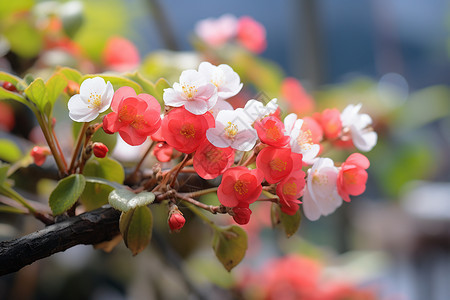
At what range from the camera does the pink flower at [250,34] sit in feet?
2.36

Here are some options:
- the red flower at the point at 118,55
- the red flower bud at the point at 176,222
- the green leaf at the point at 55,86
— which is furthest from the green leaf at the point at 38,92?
the red flower at the point at 118,55

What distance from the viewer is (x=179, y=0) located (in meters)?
2.12

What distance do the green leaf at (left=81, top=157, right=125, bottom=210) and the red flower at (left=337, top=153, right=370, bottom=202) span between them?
14 cm

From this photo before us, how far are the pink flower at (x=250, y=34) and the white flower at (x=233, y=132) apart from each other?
49 centimetres

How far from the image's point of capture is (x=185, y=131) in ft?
0.81

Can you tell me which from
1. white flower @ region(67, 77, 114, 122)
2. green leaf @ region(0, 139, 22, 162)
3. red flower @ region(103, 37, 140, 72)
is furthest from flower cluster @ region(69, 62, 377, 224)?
red flower @ region(103, 37, 140, 72)

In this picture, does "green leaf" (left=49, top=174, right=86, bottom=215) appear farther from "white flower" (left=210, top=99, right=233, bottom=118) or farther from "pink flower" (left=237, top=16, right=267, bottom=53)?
"pink flower" (left=237, top=16, right=267, bottom=53)

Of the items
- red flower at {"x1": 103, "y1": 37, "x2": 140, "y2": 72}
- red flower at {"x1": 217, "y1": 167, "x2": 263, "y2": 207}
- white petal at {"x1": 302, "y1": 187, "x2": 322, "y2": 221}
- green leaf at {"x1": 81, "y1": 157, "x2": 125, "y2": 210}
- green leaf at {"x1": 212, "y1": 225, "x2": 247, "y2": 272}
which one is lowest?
red flower at {"x1": 103, "y1": 37, "x2": 140, "y2": 72}

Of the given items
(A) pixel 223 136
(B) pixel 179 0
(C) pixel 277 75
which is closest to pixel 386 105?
(C) pixel 277 75

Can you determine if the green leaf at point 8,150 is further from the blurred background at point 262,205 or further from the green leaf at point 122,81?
the green leaf at point 122,81

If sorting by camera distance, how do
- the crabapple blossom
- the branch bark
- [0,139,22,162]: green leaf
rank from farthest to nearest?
the crabapple blossom < [0,139,22,162]: green leaf < the branch bark

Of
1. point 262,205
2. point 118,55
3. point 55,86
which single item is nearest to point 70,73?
point 55,86

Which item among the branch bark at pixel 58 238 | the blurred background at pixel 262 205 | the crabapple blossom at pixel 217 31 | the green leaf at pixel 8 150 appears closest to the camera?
the branch bark at pixel 58 238

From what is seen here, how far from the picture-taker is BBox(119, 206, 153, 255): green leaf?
269 millimetres
